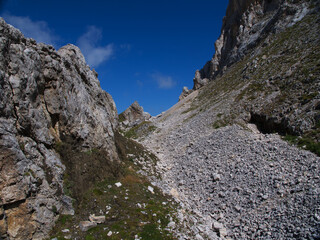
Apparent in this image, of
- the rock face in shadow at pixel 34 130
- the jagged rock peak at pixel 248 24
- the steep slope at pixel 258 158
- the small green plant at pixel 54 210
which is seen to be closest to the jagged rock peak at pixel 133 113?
the steep slope at pixel 258 158

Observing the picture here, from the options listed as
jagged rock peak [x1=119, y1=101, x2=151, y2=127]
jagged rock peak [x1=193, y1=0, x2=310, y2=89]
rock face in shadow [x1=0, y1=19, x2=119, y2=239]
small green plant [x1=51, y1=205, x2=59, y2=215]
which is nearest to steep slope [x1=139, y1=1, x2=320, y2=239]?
small green plant [x1=51, y1=205, x2=59, y2=215]

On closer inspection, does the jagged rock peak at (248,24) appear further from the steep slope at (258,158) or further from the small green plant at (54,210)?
the small green plant at (54,210)

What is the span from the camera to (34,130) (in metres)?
13.8

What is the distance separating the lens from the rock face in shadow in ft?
34.5

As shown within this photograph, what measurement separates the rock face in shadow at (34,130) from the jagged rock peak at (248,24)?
62706mm

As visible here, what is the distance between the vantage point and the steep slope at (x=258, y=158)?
14.6 metres

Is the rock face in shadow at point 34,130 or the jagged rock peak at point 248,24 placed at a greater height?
the jagged rock peak at point 248,24

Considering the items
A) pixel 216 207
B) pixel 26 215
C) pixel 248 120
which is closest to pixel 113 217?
pixel 26 215

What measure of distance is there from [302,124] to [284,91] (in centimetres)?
1019

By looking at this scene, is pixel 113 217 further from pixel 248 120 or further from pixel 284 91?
pixel 284 91

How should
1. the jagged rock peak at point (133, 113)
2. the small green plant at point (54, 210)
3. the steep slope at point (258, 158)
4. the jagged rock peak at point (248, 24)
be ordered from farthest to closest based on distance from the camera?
the jagged rock peak at point (133, 113) → the jagged rock peak at point (248, 24) → the steep slope at point (258, 158) → the small green plant at point (54, 210)

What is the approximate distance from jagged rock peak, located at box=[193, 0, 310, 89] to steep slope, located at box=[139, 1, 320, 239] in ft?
62.9

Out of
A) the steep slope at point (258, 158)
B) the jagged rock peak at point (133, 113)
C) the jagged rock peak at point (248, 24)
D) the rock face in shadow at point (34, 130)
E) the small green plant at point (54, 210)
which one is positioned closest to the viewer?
the rock face in shadow at point (34, 130)

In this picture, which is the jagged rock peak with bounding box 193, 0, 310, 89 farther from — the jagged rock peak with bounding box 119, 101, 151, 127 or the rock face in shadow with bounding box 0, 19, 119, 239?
the rock face in shadow with bounding box 0, 19, 119, 239
